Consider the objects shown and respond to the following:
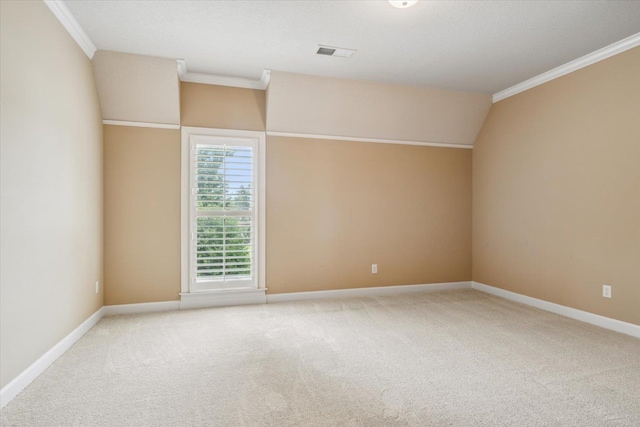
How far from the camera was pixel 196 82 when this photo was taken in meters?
4.03

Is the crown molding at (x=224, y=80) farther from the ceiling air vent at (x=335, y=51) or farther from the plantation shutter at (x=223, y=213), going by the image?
the ceiling air vent at (x=335, y=51)

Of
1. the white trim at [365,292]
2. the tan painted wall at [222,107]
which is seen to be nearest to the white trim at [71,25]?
the tan painted wall at [222,107]

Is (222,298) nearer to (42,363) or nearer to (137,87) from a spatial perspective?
(42,363)

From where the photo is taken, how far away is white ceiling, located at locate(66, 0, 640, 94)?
2625 mm

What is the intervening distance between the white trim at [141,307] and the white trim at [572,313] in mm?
4135

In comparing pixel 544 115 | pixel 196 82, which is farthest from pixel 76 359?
pixel 544 115

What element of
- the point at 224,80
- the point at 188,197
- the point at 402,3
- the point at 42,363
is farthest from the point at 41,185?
the point at 402,3

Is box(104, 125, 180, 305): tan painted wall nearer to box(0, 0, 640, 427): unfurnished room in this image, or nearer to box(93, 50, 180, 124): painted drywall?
box(0, 0, 640, 427): unfurnished room

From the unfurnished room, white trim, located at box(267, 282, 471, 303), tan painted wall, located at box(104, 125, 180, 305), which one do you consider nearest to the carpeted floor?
the unfurnished room

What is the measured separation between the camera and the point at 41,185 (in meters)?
2.42

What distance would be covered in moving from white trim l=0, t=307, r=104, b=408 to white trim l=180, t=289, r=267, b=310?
926 mm

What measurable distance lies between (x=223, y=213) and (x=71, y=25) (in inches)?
86.5

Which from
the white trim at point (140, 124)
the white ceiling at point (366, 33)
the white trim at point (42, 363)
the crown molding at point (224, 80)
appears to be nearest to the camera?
the white trim at point (42, 363)

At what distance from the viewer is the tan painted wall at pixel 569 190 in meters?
3.22
